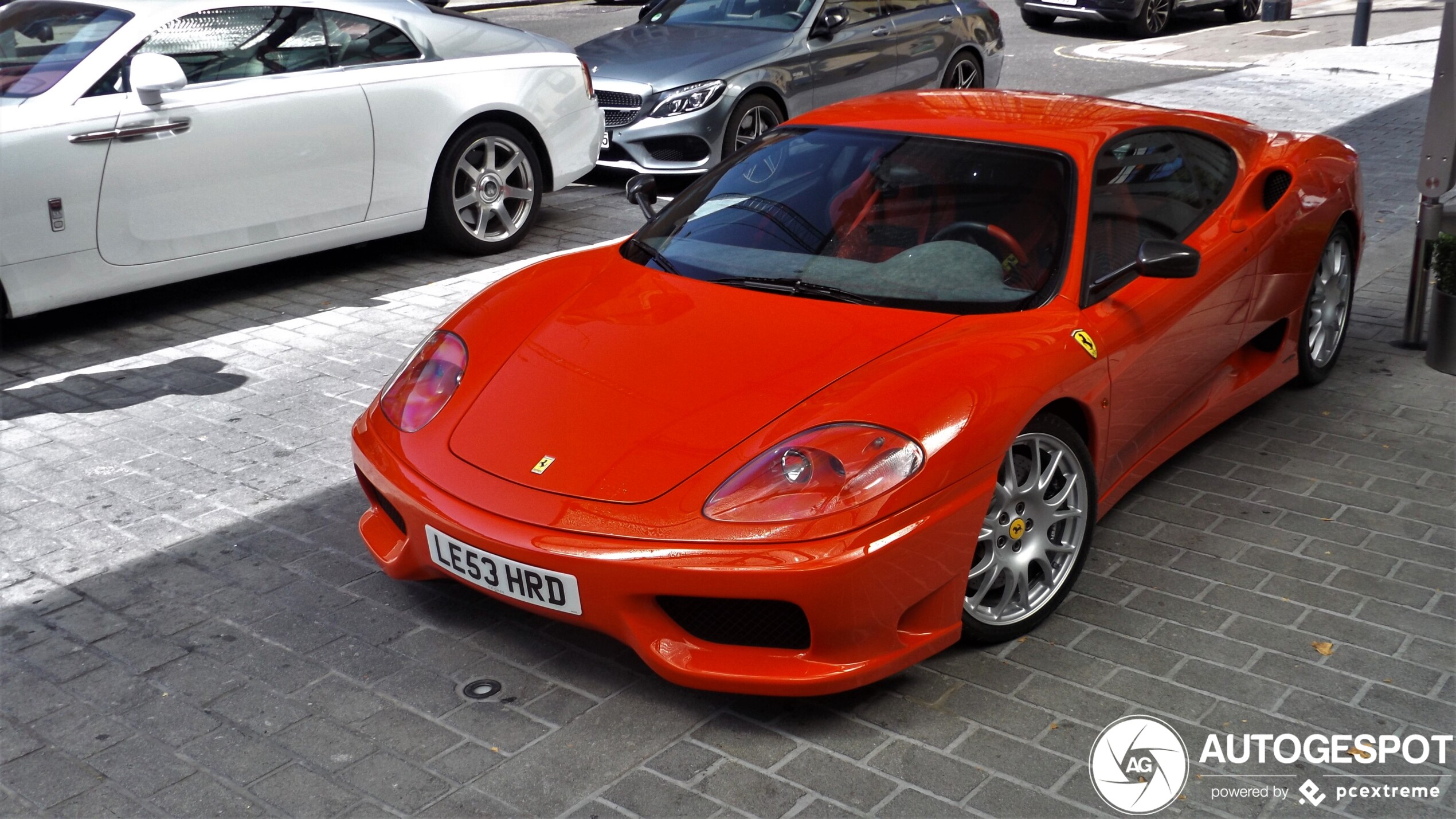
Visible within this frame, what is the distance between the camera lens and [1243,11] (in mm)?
20328

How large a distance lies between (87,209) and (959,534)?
4424 millimetres

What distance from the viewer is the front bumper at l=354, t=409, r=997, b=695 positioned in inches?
117

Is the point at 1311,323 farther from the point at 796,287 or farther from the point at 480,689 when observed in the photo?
the point at 480,689

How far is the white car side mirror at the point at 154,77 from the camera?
5.83 metres

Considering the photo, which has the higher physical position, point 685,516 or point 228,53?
point 228,53

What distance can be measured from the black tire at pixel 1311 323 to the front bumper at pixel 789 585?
2480 mm

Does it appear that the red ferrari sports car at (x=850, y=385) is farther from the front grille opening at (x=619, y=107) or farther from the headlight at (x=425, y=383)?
the front grille opening at (x=619, y=107)

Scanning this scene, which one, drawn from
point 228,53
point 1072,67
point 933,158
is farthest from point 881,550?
point 1072,67

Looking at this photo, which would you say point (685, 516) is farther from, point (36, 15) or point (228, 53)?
point (36, 15)

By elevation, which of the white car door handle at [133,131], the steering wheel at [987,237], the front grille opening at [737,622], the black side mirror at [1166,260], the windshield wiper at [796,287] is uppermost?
the white car door handle at [133,131]

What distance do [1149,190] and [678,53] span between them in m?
5.64

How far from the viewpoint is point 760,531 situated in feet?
9.84

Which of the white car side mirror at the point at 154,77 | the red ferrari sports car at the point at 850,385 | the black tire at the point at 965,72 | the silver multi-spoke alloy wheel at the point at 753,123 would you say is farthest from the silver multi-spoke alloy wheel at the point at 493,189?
the black tire at the point at 965,72

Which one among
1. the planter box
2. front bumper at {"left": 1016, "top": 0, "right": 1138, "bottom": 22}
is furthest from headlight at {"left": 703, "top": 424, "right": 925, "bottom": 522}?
front bumper at {"left": 1016, "top": 0, "right": 1138, "bottom": 22}
